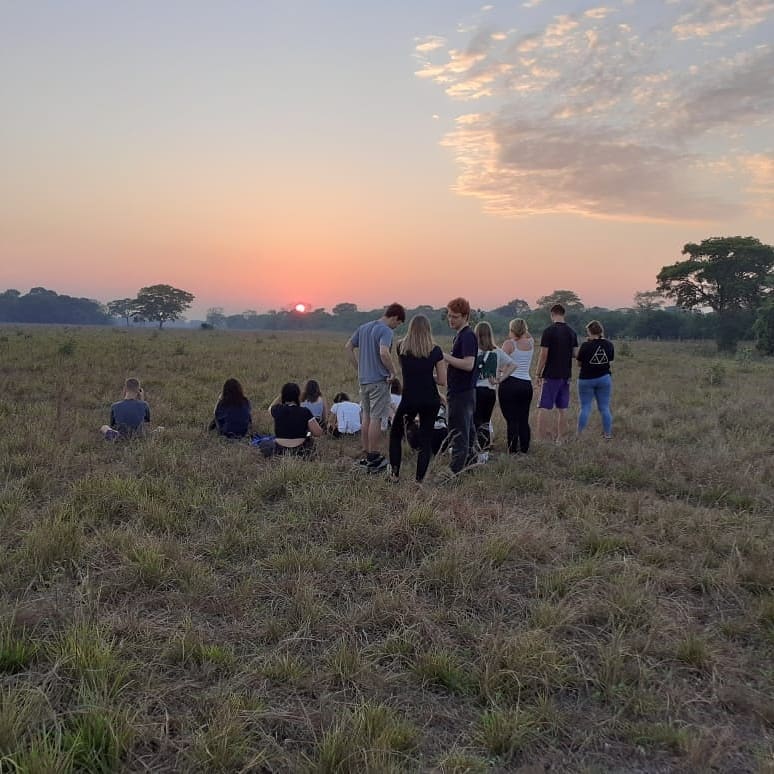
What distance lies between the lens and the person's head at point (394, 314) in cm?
571

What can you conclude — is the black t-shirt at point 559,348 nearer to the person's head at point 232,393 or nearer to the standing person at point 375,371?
the standing person at point 375,371

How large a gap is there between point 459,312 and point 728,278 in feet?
116

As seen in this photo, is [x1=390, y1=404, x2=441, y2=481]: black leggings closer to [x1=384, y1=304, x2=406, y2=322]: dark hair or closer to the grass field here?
the grass field

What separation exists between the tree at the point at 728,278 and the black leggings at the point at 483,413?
32408mm

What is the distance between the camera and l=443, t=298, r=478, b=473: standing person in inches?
215

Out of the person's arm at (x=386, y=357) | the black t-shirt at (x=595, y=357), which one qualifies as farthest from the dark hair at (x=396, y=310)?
the black t-shirt at (x=595, y=357)

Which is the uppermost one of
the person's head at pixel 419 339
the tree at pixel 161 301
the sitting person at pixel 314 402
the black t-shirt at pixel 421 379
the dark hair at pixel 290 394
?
the tree at pixel 161 301

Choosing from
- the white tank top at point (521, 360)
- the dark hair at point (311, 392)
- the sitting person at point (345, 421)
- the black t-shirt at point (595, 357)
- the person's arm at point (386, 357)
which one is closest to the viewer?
the person's arm at point (386, 357)

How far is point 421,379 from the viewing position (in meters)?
5.18

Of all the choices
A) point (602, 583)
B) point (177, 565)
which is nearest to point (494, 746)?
point (602, 583)

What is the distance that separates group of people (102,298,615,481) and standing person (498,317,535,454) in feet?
0.04

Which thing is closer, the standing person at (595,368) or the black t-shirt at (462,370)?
the black t-shirt at (462,370)

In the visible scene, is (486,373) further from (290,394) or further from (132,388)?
(132,388)

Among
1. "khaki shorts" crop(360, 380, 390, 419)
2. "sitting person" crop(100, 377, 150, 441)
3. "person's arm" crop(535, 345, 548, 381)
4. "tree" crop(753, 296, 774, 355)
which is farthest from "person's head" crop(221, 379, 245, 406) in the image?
"tree" crop(753, 296, 774, 355)
